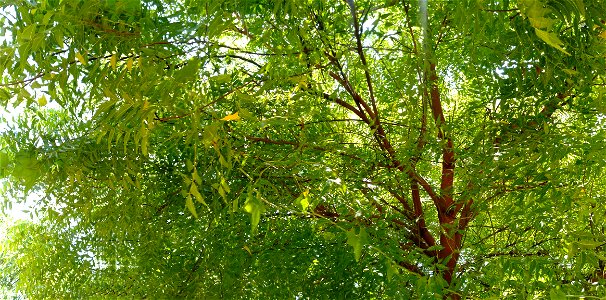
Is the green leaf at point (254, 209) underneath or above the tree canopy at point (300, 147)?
underneath

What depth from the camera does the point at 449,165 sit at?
2.29 meters

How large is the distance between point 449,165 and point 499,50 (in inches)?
31.9

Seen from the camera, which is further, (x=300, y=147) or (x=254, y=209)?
(x=300, y=147)

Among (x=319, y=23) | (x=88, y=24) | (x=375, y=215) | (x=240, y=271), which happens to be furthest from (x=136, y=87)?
(x=240, y=271)

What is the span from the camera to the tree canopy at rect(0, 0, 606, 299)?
3.89 feet

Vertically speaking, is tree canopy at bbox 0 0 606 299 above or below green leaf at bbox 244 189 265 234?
above

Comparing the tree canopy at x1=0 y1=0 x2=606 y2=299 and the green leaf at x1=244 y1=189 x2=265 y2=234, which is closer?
the green leaf at x1=244 y1=189 x2=265 y2=234

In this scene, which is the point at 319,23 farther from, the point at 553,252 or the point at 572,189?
the point at 553,252

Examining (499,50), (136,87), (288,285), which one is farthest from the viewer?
(288,285)

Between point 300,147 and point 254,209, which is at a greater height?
point 300,147

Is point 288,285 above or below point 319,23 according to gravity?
below

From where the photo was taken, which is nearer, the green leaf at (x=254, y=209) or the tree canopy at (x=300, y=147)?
the green leaf at (x=254, y=209)

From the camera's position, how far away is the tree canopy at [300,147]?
119 cm

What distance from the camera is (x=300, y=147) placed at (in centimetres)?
166
